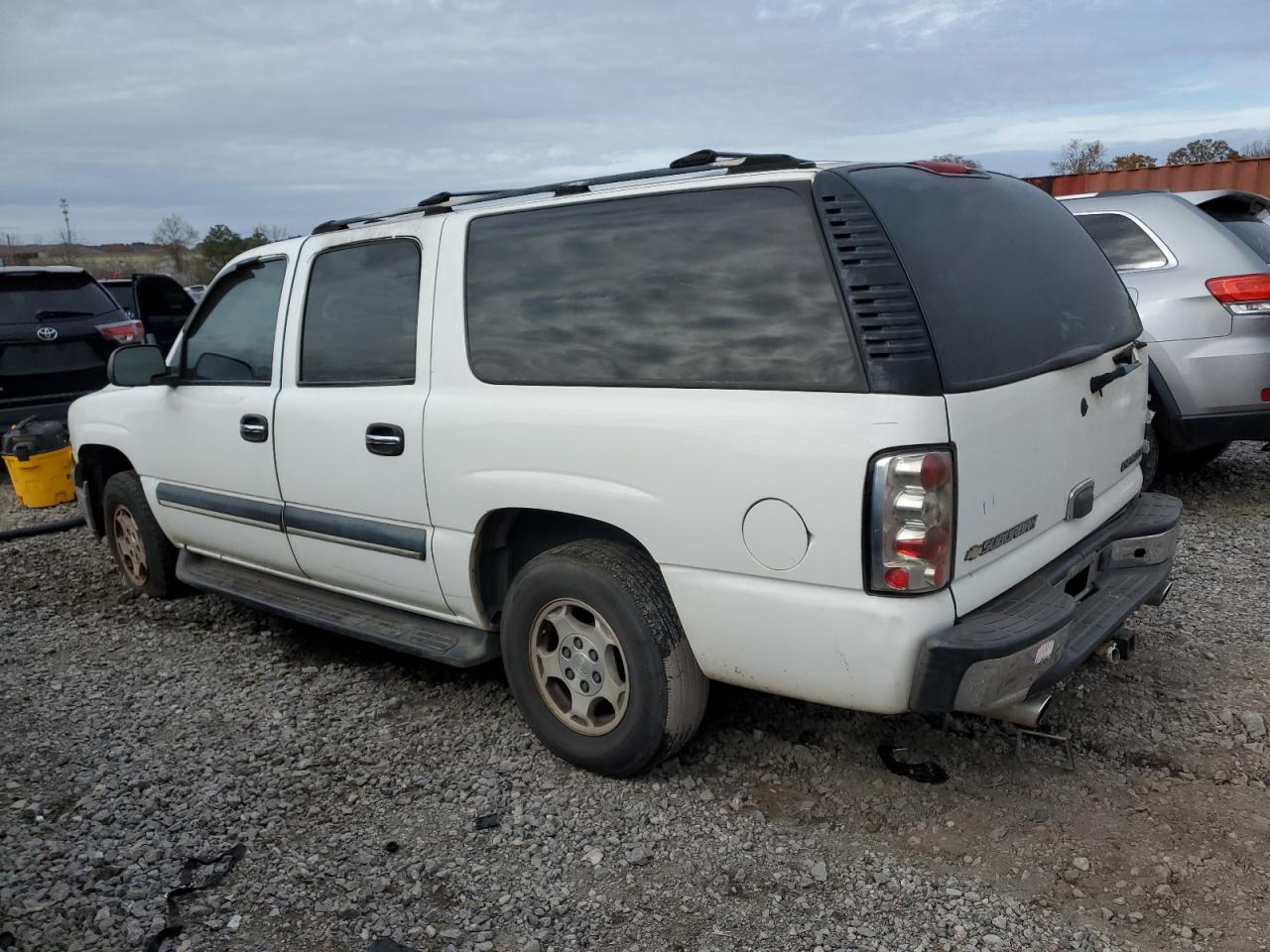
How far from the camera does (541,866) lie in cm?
287

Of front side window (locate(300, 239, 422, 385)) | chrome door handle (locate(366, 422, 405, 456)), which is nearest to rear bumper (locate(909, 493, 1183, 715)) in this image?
chrome door handle (locate(366, 422, 405, 456))

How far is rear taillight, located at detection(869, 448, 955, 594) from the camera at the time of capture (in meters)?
2.46

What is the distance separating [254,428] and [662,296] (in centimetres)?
206

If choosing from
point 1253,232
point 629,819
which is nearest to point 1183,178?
point 1253,232

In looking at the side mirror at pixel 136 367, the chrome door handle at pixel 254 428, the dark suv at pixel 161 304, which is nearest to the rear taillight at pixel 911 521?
the chrome door handle at pixel 254 428

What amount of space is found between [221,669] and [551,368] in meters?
2.31

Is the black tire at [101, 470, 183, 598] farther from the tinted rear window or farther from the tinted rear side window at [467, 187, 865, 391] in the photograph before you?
the tinted rear window

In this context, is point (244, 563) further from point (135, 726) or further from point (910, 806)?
point (910, 806)

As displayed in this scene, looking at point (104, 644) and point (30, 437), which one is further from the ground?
point (30, 437)

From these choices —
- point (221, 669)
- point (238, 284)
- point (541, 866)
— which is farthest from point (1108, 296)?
→ point (221, 669)

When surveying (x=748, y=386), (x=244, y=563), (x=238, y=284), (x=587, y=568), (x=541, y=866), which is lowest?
(x=541, y=866)

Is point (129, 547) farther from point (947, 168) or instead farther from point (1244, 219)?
point (1244, 219)

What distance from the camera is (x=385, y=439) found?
3.58 m

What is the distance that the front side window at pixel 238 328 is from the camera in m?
4.25
